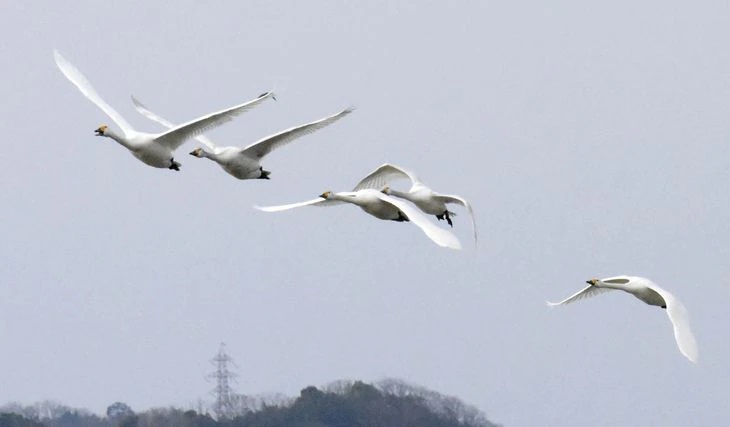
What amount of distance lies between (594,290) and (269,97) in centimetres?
660

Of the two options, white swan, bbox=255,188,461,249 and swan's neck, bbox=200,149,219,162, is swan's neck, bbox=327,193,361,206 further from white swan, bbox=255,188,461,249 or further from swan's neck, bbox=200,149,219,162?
swan's neck, bbox=200,149,219,162

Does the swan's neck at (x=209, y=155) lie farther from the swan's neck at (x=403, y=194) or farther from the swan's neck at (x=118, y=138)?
the swan's neck at (x=403, y=194)

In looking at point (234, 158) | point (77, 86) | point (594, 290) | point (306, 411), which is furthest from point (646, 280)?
point (306, 411)

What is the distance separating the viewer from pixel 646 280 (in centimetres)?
3416

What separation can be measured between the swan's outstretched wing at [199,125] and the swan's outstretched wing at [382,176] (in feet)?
16.9

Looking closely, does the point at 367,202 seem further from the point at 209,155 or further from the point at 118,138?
the point at 118,138

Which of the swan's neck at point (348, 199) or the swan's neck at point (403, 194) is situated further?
the swan's neck at point (403, 194)

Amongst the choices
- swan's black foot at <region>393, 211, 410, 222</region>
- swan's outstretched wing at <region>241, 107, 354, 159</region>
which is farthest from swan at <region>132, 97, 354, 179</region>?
swan's black foot at <region>393, 211, 410, 222</region>

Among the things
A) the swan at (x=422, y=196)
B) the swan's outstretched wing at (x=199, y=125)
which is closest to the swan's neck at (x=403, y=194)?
the swan at (x=422, y=196)

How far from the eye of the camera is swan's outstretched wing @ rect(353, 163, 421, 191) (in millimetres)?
37031

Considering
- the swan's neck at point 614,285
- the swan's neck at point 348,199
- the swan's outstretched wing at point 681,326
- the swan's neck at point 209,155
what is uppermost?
the swan's neck at point 209,155

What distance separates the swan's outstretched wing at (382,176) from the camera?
121ft

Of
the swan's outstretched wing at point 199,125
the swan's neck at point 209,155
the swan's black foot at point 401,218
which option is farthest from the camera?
the swan's neck at point 209,155

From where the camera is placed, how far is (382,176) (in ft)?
123
